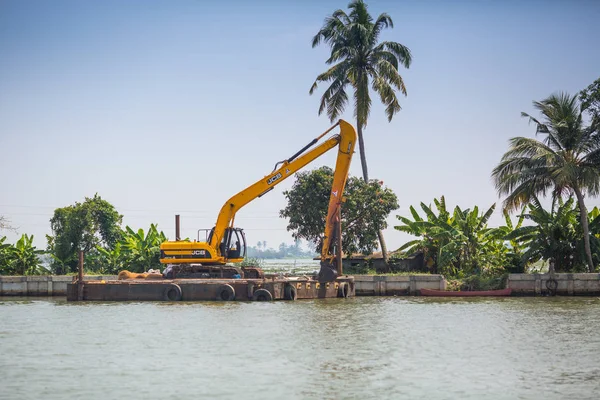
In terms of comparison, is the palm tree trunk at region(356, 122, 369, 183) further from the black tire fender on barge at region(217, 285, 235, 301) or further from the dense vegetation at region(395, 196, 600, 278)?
the black tire fender on barge at region(217, 285, 235, 301)

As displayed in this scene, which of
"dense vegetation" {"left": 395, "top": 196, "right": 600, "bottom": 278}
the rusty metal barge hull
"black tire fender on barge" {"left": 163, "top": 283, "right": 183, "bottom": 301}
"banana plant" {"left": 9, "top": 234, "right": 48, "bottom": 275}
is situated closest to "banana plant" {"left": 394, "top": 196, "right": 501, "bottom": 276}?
"dense vegetation" {"left": 395, "top": 196, "right": 600, "bottom": 278}

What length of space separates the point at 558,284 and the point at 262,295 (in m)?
15.4

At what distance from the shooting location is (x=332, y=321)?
31.8 metres

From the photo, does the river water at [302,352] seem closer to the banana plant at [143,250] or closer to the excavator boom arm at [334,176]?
the excavator boom arm at [334,176]

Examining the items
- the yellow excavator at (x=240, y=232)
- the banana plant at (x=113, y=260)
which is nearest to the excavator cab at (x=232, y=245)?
the yellow excavator at (x=240, y=232)

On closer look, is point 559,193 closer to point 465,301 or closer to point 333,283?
point 465,301

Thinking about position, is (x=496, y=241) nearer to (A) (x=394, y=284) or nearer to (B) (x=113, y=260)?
(A) (x=394, y=284)

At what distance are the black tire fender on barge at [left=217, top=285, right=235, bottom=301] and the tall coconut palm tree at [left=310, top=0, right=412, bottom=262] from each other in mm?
→ 18263

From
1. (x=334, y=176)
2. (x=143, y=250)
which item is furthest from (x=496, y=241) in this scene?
(x=143, y=250)

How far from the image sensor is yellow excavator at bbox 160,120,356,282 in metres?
42.8

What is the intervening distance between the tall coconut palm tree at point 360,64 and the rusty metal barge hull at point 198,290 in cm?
1667

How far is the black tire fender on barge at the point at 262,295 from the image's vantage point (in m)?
40.2

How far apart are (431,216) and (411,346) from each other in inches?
967

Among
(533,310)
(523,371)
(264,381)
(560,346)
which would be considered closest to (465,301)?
(533,310)
